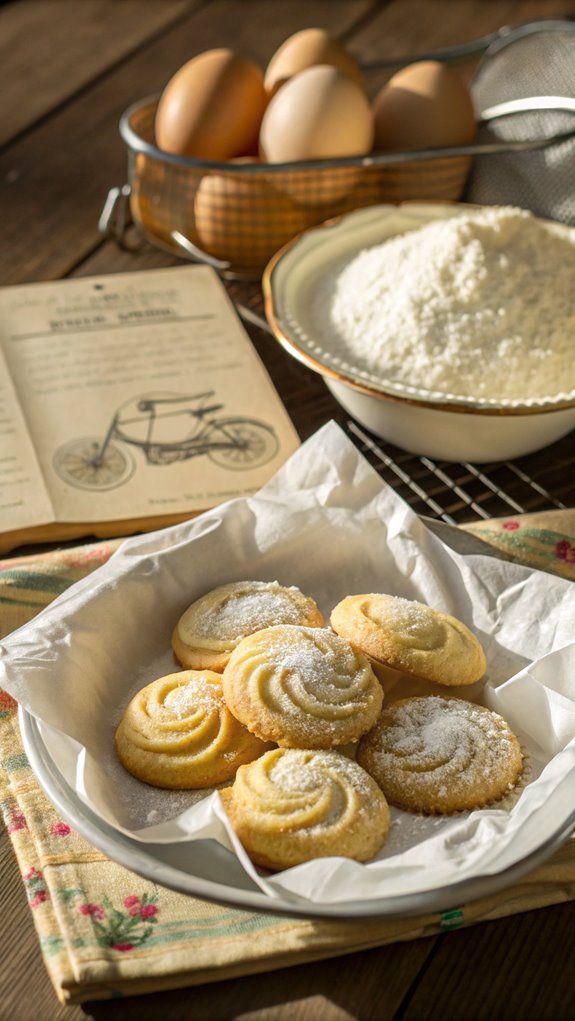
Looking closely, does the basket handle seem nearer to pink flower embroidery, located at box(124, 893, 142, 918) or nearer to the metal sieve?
the metal sieve

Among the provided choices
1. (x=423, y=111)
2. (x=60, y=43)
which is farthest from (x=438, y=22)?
(x=423, y=111)

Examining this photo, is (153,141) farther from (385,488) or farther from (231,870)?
(231,870)

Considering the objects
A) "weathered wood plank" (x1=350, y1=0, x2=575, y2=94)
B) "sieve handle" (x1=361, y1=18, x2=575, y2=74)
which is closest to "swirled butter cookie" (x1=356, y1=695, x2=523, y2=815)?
"sieve handle" (x1=361, y1=18, x2=575, y2=74)

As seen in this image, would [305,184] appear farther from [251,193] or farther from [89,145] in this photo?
[89,145]

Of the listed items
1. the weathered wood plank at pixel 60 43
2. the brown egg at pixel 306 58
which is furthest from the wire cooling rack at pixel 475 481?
the weathered wood plank at pixel 60 43

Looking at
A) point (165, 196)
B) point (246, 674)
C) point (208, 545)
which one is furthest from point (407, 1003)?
point (165, 196)

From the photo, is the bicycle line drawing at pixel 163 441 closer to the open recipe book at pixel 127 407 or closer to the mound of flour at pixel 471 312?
the open recipe book at pixel 127 407
